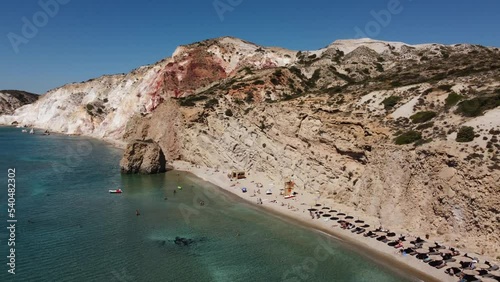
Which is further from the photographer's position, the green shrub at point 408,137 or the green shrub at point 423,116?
the green shrub at point 423,116

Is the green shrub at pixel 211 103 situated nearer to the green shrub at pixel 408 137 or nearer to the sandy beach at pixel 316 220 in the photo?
the sandy beach at pixel 316 220

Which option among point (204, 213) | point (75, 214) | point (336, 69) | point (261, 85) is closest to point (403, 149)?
point (204, 213)

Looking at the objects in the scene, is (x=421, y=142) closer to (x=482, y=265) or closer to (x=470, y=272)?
(x=482, y=265)

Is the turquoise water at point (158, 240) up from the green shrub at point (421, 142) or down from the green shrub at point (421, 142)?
down

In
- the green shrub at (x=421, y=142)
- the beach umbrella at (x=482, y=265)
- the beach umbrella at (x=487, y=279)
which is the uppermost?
the green shrub at (x=421, y=142)

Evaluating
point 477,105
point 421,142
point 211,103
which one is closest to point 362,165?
point 421,142

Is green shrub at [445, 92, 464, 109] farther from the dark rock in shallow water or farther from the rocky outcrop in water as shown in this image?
the rocky outcrop in water

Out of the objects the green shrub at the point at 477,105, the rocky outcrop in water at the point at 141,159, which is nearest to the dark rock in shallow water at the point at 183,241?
the green shrub at the point at 477,105
